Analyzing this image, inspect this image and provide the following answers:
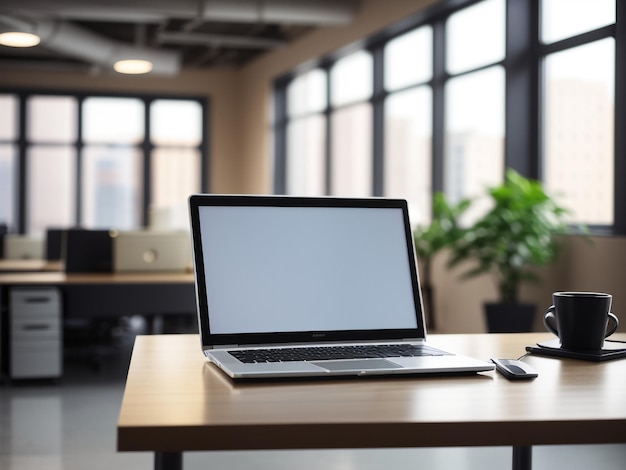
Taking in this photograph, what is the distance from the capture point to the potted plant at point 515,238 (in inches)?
204

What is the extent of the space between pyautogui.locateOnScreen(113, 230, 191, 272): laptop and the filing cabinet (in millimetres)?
628

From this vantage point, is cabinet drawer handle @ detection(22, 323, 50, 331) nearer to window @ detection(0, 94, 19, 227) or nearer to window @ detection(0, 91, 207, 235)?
window @ detection(0, 91, 207, 235)

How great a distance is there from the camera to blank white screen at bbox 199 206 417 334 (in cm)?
163

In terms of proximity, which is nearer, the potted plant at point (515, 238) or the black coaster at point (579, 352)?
the black coaster at point (579, 352)

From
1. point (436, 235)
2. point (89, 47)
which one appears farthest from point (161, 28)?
point (436, 235)

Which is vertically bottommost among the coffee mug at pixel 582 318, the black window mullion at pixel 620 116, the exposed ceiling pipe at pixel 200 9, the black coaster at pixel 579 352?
the black coaster at pixel 579 352

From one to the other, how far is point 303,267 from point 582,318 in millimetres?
566

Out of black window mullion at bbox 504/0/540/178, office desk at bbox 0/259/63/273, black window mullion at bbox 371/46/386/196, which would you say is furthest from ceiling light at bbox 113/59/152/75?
black window mullion at bbox 504/0/540/178

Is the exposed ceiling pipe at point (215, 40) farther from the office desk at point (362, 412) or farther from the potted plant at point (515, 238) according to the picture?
the office desk at point (362, 412)

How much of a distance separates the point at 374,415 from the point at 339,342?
1.66ft

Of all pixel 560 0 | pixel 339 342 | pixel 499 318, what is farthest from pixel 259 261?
pixel 560 0

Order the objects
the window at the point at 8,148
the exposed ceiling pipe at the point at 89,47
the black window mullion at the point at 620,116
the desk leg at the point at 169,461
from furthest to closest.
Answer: the window at the point at 8,148 < the exposed ceiling pipe at the point at 89,47 < the black window mullion at the point at 620,116 < the desk leg at the point at 169,461

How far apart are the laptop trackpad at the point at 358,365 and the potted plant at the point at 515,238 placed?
3.81 metres

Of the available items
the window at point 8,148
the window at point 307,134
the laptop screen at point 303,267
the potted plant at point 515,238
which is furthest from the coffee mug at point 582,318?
the window at point 8,148
